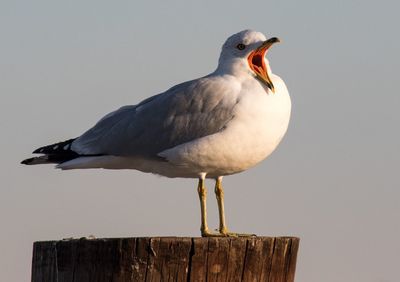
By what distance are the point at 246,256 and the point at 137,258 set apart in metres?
0.83

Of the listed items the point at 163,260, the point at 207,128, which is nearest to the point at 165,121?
the point at 207,128

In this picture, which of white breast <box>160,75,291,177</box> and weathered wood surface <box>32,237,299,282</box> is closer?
weathered wood surface <box>32,237,299,282</box>

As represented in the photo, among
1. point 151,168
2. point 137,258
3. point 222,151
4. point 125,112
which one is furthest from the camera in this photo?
point 125,112

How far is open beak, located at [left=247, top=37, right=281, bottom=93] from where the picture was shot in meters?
10.8

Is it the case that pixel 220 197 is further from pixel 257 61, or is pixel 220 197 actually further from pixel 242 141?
pixel 257 61

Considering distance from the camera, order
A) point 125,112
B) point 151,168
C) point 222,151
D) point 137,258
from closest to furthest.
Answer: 1. point 137,258
2. point 222,151
3. point 151,168
4. point 125,112

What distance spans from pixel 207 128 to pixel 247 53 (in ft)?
3.90

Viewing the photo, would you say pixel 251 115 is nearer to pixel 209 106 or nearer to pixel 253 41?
pixel 209 106

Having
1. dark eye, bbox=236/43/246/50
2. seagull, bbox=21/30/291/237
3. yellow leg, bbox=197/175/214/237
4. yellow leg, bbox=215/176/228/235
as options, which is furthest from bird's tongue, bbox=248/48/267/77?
yellow leg, bbox=197/175/214/237

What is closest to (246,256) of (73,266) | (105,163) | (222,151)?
(73,266)

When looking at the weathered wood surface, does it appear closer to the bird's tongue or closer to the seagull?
the seagull

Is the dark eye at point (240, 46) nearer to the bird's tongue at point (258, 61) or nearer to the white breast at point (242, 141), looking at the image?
the bird's tongue at point (258, 61)

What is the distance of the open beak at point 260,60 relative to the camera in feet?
35.5

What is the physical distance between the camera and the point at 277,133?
34.4ft
